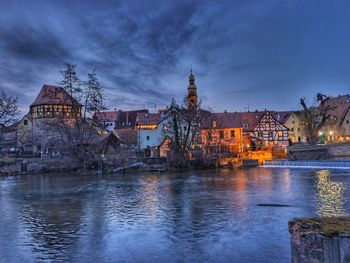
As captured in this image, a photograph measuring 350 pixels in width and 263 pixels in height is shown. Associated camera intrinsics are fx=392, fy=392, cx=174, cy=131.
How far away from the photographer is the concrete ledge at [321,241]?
512cm

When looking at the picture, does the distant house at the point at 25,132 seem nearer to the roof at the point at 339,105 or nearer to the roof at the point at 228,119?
the roof at the point at 228,119

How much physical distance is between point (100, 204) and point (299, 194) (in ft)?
39.9

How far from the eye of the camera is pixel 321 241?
525 cm

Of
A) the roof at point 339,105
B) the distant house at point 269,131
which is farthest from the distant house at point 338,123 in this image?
the distant house at point 269,131

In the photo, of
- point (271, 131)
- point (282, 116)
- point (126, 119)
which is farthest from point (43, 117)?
point (282, 116)

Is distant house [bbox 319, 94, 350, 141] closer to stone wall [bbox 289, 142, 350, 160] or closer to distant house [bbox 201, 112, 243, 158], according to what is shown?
stone wall [bbox 289, 142, 350, 160]

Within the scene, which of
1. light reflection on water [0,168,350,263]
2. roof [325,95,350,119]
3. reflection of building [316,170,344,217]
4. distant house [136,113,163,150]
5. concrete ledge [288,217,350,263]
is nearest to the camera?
concrete ledge [288,217,350,263]

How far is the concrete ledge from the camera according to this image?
512 centimetres

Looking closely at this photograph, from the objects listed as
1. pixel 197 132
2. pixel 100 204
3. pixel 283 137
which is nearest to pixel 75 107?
→ pixel 197 132

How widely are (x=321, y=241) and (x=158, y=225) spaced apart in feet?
36.4

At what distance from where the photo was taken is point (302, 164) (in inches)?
2077

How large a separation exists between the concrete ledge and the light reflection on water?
5.20 metres

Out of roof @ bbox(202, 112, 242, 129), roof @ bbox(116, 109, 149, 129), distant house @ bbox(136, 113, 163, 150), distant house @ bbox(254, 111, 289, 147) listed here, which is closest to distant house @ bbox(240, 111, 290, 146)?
distant house @ bbox(254, 111, 289, 147)

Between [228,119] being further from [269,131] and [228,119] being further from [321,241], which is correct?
[321,241]
